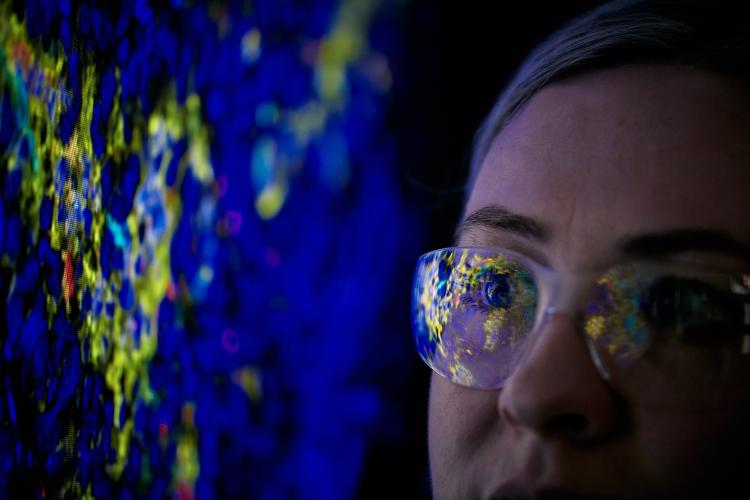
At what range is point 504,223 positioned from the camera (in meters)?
0.86

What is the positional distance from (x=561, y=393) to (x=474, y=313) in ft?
0.63

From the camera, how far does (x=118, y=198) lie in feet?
3.19

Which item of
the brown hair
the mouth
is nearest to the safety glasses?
the mouth

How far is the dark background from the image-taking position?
62.6 inches

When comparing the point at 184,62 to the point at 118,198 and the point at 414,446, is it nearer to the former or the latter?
the point at 118,198

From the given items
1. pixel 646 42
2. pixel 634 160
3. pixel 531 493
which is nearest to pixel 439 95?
pixel 646 42

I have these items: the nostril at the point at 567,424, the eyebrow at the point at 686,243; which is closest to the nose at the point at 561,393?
the nostril at the point at 567,424

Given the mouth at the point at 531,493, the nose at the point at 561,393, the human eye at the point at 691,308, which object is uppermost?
the human eye at the point at 691,308

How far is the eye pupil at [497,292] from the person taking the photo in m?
0.83

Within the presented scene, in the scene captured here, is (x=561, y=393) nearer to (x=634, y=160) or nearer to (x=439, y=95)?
(x=634, y=160)

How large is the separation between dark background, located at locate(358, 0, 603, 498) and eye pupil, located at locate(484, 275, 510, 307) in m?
0.77

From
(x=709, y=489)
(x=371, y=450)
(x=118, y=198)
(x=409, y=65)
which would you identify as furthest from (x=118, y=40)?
(x=371, y=450)

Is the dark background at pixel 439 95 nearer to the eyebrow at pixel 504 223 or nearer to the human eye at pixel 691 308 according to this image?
the eyebrow at pixel 504 223

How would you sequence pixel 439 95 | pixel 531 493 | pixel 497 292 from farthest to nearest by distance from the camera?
pixel 439 95 < pixel 497 292 < pixel 531 493
